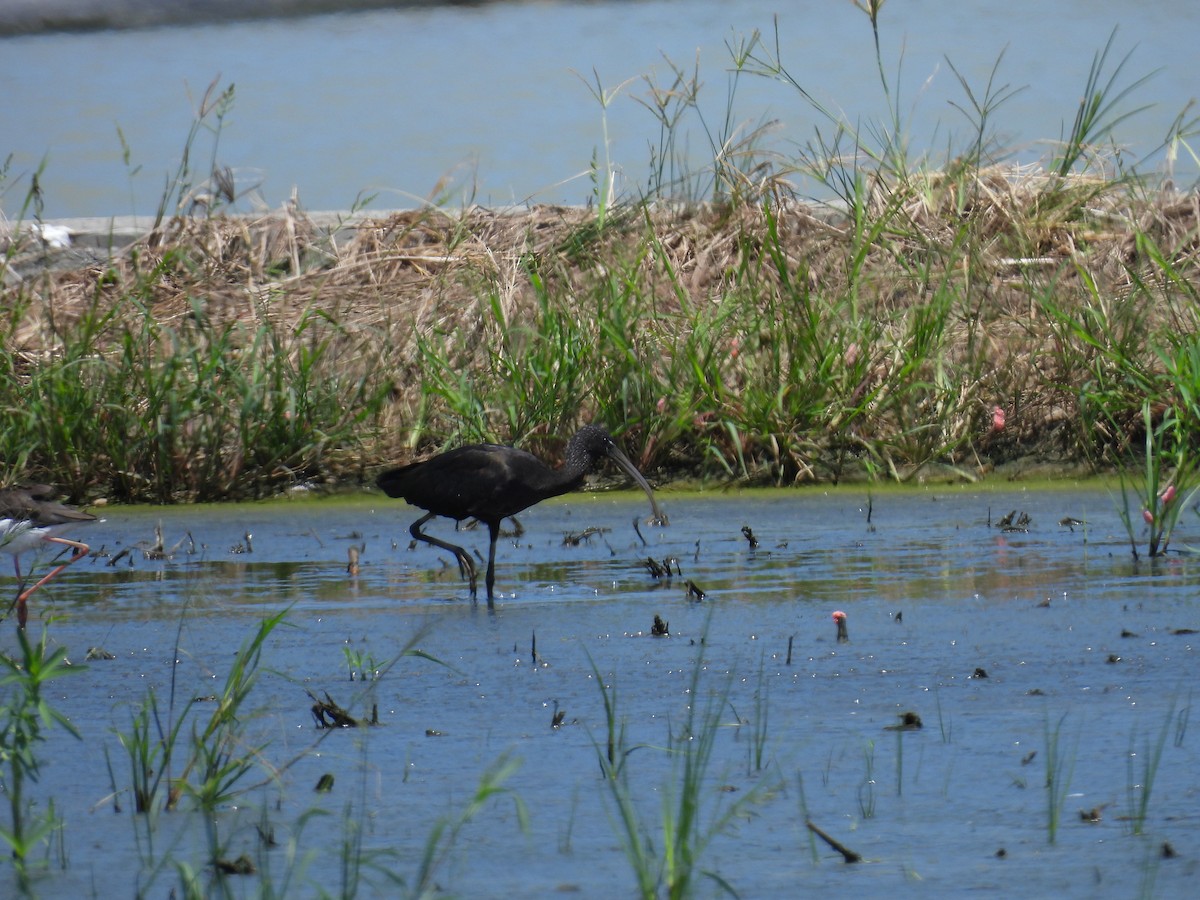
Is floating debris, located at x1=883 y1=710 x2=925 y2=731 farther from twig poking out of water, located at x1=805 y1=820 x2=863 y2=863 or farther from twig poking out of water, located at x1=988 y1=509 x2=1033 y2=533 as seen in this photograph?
twig poking out of water, located at x1=988 y1=509 x2=1033 y2=533

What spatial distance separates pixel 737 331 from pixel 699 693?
477cm

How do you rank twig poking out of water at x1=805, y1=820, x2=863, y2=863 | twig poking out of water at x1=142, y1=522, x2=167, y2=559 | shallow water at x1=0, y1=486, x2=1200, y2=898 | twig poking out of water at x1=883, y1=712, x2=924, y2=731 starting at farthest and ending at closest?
twig poking out of water at x1=142, y1=522, x2=167, y2=559 < twig poking out of water at x1=883, y1=712, x2=924, y2=731 < shallow water at x1=0, y1=486, x2=1200, y2=898 < twig poking out of water at x1=805, y1=820, x2=863, y2=863

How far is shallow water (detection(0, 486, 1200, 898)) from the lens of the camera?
3.20 metres

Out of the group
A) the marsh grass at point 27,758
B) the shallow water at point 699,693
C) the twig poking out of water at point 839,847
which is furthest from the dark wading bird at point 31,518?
the twig poking out of water at point 839,847

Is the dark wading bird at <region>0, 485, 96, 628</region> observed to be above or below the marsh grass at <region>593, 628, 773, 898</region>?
below

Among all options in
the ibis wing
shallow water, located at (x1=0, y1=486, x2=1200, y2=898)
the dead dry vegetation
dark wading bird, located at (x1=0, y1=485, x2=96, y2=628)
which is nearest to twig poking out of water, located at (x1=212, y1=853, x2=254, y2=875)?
shallow water, located at (x1=0, y1=486, x2=1200, y2=898)

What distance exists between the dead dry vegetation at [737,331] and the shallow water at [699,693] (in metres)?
0.85

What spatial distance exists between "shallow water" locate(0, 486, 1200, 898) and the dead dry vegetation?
852 mm

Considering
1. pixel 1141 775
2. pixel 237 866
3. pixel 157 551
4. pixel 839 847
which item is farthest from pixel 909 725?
pixel 157 551

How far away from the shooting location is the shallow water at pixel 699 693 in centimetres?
320

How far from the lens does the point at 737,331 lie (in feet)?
30.1

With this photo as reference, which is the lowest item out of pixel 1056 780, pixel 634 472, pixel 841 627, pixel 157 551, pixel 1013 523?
pixel 157 551

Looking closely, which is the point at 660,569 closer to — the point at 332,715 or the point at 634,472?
the point at 634,472

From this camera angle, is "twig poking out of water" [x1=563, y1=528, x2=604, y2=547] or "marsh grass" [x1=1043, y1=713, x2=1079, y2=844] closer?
"marsh grass" [x1=1043, y1=713, x2=1079, y2=844]
